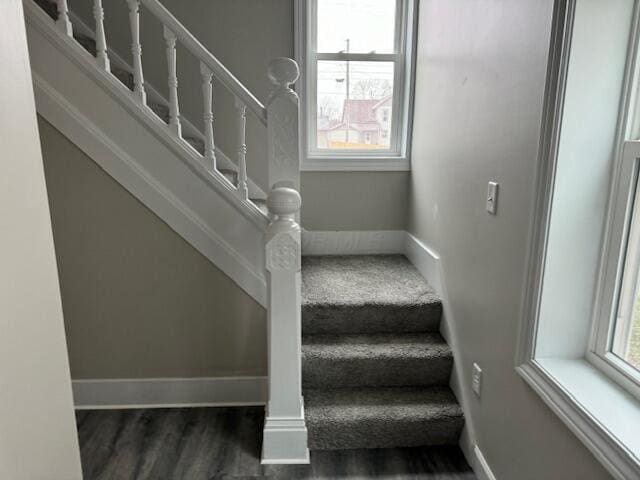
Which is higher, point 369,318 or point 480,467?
point 369,318

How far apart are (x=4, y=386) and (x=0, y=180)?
1.26ft

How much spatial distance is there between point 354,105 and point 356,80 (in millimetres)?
160

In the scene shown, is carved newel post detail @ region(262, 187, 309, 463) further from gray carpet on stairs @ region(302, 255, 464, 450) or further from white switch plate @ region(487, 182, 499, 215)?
white switch plate @ region(487, 182, 499, 215)

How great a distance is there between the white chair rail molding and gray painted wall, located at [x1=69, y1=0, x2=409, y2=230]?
1909 mm

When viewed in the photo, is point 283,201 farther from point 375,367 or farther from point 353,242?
point 353,242

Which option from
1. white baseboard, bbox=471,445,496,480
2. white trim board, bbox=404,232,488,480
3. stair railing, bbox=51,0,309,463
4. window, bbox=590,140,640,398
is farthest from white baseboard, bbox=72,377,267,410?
window, bbox=590,140,640,398

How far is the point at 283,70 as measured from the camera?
197 centimetres

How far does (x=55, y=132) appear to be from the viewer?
2.22 metres

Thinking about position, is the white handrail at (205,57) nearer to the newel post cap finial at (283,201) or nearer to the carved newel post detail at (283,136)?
the carved newel post detail at (283,136)

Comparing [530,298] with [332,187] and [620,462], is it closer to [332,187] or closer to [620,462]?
[620,462]

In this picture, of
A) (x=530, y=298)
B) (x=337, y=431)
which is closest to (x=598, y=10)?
(x=530, y=298)

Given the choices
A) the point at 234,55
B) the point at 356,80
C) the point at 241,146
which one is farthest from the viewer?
the point at 356,80

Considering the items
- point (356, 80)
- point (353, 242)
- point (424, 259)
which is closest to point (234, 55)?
point (356, 80)

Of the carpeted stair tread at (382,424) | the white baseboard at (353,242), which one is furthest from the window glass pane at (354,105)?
the carpeted stair tread at (382,424)
